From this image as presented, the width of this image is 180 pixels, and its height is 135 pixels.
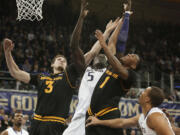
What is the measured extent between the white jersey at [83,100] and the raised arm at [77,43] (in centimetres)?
34

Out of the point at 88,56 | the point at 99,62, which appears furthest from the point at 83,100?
the point at 88,56

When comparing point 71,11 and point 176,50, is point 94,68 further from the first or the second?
point 176,50

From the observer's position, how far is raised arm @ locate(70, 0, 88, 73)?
12.0 ft

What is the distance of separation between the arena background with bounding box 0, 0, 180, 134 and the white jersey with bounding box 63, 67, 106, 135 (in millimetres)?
5169

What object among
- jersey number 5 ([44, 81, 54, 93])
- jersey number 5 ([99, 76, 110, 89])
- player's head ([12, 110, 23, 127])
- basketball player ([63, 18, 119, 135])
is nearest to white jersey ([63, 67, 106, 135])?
basketball player ([63, 18, 119, 135])

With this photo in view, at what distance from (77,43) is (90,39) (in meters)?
6.59

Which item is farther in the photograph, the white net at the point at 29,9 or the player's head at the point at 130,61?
the white net at the point at 29,9

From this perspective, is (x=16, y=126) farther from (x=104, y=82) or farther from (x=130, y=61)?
(x=130, y=61)

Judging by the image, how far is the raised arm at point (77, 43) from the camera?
12.0ft

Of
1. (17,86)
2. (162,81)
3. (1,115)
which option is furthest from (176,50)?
(1,115)

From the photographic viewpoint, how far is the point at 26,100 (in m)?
9.82

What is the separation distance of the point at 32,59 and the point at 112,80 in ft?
30.0

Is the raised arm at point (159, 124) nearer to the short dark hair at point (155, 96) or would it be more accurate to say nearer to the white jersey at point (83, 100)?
the short dark hair at point (155, 96)

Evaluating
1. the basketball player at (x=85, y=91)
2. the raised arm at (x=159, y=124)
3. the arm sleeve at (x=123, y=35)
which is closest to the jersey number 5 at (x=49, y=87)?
the basketball player at (x=85, y=91)
